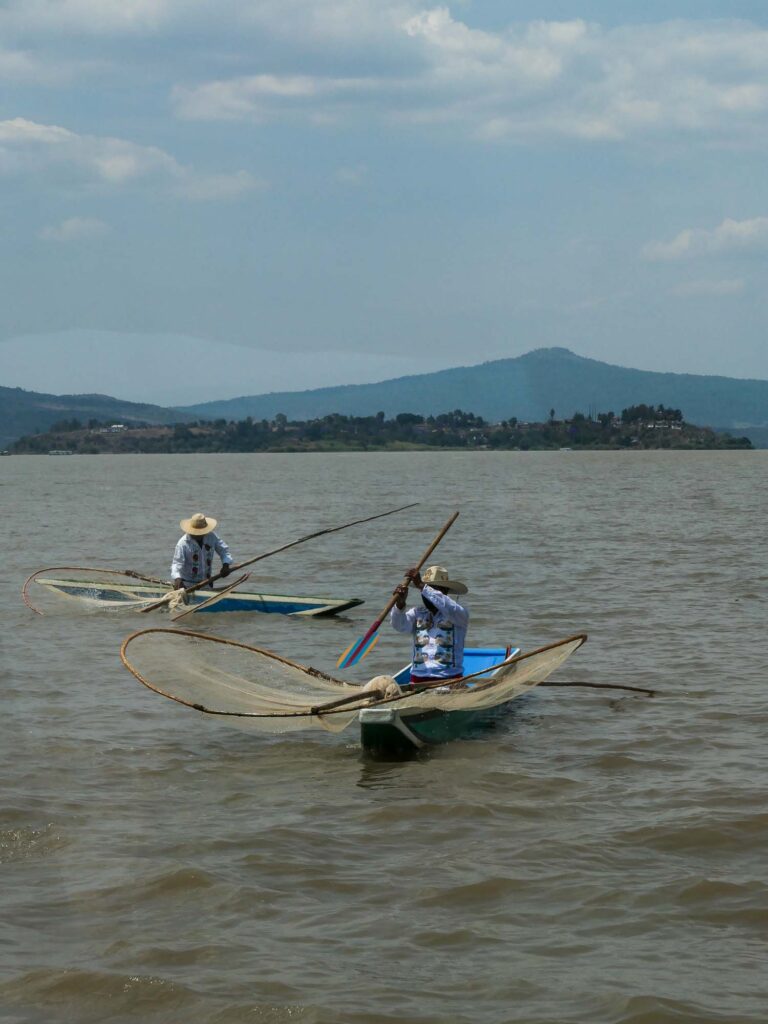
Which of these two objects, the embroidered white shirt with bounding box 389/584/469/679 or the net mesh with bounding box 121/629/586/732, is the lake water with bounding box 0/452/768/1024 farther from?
the embroidered white shirt with bounding box 389/584/469/679

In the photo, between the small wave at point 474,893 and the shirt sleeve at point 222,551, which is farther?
the shirt sleeve at point 222,551

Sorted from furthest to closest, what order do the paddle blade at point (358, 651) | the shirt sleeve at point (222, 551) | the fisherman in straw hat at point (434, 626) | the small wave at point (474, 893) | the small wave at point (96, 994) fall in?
the shirt sleeve at point (222, 551) → the paddle blade at point (358, 651) → the fisherman in straw hat at point (434, 626) → the small wave at point (474, 893) → the small wave at point (96, 994)

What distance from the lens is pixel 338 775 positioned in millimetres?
11727

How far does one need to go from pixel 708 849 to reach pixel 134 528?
38278 millimetres

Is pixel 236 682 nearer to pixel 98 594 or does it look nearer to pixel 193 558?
pixel 193 558

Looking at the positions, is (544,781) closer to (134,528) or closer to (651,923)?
(651,923)

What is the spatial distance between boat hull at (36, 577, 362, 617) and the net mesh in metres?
8.42

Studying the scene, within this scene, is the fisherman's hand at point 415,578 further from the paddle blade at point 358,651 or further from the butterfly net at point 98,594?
the butterfly net at point 98,594

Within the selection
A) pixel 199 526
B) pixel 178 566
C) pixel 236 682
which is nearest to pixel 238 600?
pixel 178 566

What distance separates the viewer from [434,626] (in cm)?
1317

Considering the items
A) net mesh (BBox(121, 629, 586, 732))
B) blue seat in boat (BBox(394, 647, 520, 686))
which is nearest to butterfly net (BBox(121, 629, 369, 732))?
net mesh (BBox(121, 629, 586, 732))

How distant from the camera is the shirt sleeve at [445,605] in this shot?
42.6 ft

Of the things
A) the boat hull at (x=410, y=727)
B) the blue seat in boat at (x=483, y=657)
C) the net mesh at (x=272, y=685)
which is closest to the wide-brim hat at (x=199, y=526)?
the blue seat in boat at (x=483, y=657)

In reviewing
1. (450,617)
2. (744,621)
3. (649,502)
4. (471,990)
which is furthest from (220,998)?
(649,502)
